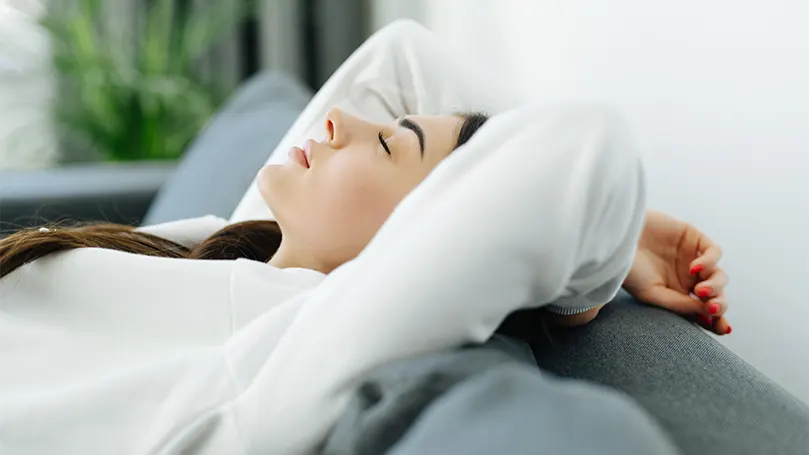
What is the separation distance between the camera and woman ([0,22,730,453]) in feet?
1.95

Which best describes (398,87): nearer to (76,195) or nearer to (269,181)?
(269,181)

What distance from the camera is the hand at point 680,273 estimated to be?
91 centimetres

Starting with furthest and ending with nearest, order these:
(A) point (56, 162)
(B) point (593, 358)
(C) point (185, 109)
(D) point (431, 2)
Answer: (A) point (56, 162), (C) point (185, 109), (D) point (431, 2), (B) point (593, 358)

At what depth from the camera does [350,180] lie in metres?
0.90

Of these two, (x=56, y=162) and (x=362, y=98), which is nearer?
(x=362, y=98)

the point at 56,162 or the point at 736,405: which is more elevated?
the point at 736,405

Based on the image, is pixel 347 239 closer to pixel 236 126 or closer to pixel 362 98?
pixel 362 98

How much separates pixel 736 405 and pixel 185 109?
8.90 feet

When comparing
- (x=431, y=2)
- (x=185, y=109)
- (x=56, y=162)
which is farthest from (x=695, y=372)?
(x=56, y=162)

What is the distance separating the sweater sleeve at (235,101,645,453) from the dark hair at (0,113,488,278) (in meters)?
0.30

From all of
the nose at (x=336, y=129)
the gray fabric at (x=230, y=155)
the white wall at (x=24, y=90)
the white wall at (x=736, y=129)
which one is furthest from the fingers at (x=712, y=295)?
the white wall at (x=24, y=90)

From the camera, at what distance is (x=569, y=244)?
23.9 inches

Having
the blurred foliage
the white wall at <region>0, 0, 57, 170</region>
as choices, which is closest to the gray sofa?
the blurred foliage

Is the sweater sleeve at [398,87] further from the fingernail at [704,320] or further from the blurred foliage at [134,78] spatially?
the blurred foliage at [134,78]
